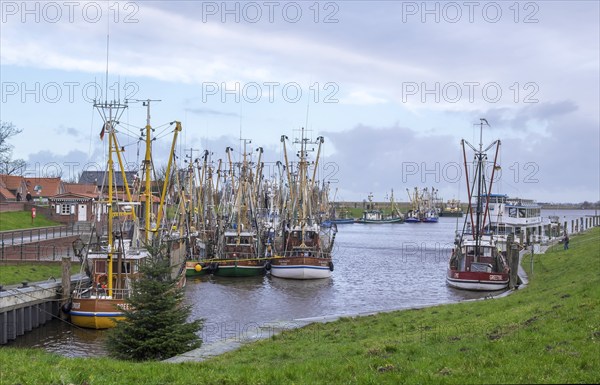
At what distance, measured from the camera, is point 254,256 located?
228 feet

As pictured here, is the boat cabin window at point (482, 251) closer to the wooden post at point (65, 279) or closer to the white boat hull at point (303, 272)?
the white boat hull at point (303, 272)

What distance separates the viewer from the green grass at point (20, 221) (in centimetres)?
7856

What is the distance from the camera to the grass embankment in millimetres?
14789

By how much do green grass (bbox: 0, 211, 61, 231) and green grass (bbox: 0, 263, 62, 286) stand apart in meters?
30.8

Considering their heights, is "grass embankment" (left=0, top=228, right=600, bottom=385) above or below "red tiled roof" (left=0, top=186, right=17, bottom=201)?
below

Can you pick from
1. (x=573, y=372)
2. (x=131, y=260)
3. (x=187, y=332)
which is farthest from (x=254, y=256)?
(x=573, y=372)

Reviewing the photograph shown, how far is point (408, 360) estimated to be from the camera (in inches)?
A: 665

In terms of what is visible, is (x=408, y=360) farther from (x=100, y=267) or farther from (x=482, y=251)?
(x=482, y=251)

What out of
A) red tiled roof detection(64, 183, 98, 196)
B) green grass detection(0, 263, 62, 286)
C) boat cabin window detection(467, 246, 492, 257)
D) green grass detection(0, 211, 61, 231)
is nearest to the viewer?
green grass detection(0, 263, 62, 286)

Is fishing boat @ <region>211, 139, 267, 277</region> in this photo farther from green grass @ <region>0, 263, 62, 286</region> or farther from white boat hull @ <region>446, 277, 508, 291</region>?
white boat hull @ <region>446, 277, 508, 291</region>

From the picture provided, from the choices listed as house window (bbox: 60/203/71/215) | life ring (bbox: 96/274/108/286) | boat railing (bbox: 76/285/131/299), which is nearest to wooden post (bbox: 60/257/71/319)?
boat railing (bbox: 76/285/131/299)

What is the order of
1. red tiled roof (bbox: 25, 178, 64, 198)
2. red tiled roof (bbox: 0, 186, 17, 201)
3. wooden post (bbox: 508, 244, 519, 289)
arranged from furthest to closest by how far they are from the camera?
red tiled roof (bbox: 25, 178, 64, 198)
red tiled roof (bbox: 0, 186, 17, 201)
wooden post (bbox: 508, 244, 519, 289)

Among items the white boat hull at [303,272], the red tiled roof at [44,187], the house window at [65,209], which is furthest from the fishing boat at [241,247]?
the red tiled roof at [44,187]

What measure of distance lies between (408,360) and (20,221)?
75172 mm
